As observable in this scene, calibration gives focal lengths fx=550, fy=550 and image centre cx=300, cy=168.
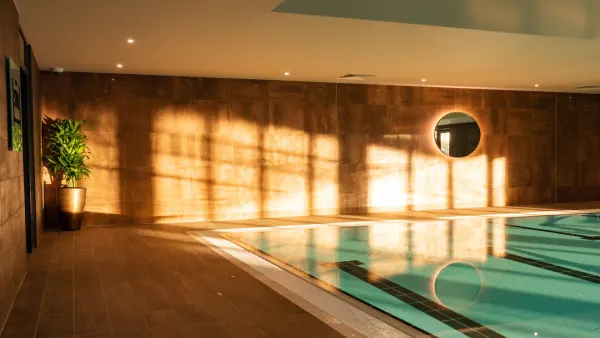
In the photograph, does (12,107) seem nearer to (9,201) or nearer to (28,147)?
(9,201)

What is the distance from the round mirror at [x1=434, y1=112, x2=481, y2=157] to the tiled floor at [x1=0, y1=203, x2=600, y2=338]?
21.6ft

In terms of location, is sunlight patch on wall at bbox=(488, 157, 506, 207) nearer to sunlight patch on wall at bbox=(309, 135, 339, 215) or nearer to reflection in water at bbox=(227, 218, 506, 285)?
reflection in water at bbox=(227, 218, 506, 285)

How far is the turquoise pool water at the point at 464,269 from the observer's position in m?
4.20

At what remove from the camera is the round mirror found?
12.1 meters

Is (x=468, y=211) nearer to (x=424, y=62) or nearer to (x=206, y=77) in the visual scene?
(x=424, y=62)

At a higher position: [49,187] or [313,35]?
[313,35]

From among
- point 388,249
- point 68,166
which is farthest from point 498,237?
point 68,166

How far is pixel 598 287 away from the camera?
5.29 meters

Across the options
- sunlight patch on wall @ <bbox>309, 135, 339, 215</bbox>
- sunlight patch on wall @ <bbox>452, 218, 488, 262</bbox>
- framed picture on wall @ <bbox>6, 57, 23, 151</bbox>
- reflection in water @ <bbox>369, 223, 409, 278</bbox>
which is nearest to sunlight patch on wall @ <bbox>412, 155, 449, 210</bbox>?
sunlight patch on wall @ <bbox>452, 218, 488, 262</bbox>

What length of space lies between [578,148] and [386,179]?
17.6ft

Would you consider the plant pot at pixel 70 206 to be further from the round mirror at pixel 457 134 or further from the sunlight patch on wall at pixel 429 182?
the round mirror at pixel 457 134

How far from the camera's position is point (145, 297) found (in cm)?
477

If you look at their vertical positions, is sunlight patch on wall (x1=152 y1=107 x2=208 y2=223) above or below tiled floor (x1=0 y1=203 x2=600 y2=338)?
above

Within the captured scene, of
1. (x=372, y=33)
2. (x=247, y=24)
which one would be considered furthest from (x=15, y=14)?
(x=372, y=33)
